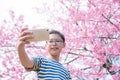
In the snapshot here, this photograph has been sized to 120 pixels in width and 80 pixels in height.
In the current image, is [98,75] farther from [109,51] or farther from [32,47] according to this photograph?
[32,47]

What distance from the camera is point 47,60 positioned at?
2.40 metres

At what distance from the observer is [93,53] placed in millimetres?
7500

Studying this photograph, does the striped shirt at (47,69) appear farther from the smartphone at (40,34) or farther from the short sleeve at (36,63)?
the smartphone at (40,34)

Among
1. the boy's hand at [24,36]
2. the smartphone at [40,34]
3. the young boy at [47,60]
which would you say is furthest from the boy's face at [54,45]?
the boy's hand at [24,36]

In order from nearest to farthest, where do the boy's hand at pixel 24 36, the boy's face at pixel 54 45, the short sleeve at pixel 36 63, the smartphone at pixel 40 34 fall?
the boy's hand at pixel 24 36 → the smartphone at pixel 40 34 → the short sleeve at pixel 36 63 → the boy's face at pixel 54 45

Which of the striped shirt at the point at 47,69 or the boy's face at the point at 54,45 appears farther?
the boy's face at the point at 54,45

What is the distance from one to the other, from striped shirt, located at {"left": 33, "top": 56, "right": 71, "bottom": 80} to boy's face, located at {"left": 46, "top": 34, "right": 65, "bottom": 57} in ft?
0.32

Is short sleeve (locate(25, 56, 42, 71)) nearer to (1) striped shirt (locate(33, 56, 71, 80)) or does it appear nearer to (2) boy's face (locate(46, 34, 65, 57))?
(1) striped shirt (locate(33, 56, 71, 80))

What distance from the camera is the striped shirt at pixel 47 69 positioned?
7.62 ft

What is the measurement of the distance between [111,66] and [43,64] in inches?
198

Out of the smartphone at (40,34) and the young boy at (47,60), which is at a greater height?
the smartphone at (40,34)

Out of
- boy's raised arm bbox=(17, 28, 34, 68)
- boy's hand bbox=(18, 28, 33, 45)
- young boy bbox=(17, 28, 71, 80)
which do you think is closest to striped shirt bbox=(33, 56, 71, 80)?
young boy bbox=(17, 28, 71, 80)

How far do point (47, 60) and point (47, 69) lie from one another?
8cm

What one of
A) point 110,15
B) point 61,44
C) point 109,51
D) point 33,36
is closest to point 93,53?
point 109,51
